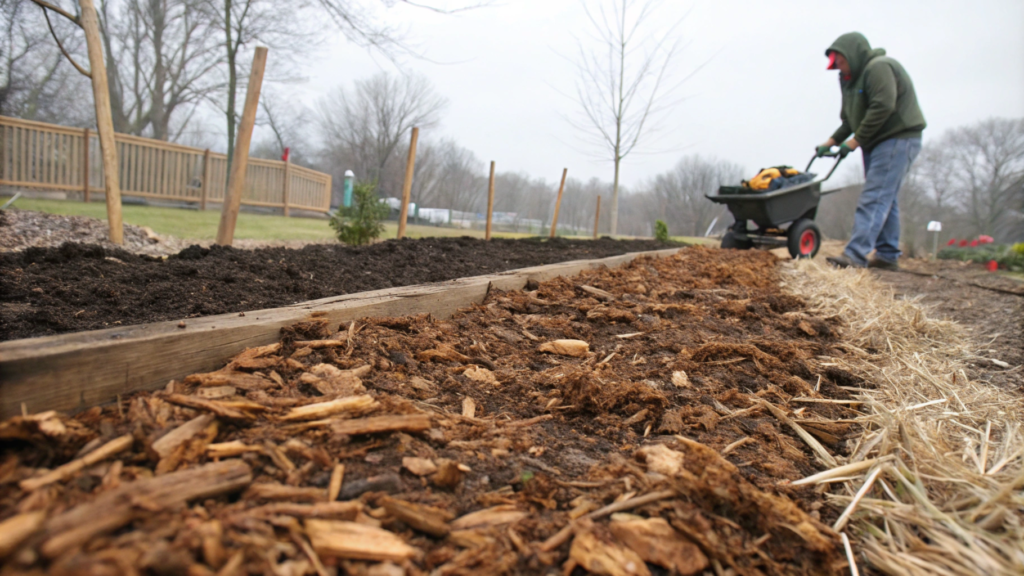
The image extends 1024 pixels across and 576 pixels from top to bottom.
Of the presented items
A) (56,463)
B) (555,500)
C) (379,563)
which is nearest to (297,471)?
(379,563)

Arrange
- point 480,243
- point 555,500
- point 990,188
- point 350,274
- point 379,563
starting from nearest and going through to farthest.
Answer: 1. point 379,563
2. point 555,500
3. point 350,274
4. point 480,243
5. point 990,188

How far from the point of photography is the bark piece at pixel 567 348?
82.2 inches

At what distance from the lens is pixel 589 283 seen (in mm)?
3291

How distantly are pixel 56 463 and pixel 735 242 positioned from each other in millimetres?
7920

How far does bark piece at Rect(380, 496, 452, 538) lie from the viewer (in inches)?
36.3

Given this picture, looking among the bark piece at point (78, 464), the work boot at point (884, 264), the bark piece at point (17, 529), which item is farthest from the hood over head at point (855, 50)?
the bark piece at point (17, 529)

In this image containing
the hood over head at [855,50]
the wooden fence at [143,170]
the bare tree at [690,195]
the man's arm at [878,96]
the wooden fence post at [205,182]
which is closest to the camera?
the man's arm at [878,96]

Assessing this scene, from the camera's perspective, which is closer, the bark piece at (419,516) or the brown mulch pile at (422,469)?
the brown mulch pile at (422,469)

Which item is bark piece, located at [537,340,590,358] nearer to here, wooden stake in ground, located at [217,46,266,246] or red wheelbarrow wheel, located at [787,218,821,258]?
wooden stake in ground, located at [217,46,266,246]

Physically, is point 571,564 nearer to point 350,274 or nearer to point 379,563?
point 379,563

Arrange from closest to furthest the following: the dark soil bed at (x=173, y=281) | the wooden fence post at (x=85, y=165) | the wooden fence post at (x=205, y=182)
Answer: the dark soil bed at (x=173, y=281) < the wooden fence post at (x=85, y=165) < the wooden fence post at (x=205, y=182)

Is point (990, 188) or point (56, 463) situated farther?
point (990, 188)

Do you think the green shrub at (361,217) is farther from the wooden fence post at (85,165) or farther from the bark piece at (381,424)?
the bark piece at (381,424)

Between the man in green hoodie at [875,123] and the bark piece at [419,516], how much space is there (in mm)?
6327
